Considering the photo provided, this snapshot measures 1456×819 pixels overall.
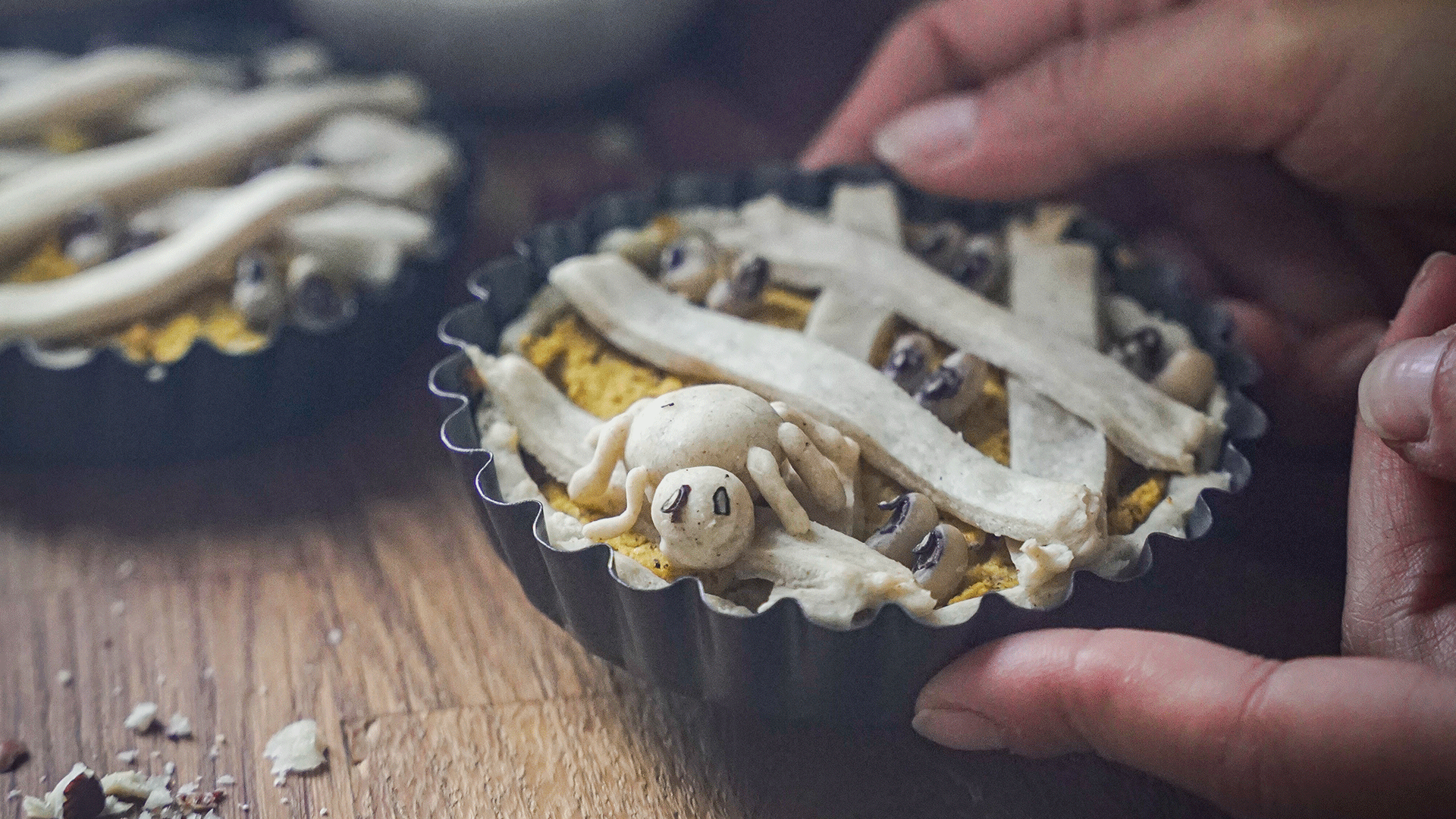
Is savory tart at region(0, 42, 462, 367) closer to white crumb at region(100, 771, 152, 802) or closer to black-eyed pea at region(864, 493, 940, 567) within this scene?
white crumb at region(100, 771, 152, 802)

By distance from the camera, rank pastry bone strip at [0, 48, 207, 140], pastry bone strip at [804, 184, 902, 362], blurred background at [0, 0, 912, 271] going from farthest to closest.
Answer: blurred background at [0, 0, 912, 271] → pastry bone strip at [0, 48, 207, 140] → pastry bone strip at [804, 184, 902, 362]

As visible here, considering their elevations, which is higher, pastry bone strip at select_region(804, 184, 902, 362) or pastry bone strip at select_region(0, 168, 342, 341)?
pastry bone strip at select_region(804, 184, 902, 362)

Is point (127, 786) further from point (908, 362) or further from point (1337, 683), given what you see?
point (1337, 683)

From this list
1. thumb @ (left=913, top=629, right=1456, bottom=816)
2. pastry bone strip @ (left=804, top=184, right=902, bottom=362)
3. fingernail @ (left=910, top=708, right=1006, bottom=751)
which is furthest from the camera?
pastry bone strip @ (left=804, top=184, right=902, bottom=362)

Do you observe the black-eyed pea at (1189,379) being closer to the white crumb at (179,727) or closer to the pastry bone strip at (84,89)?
the white crumb at (179,727)

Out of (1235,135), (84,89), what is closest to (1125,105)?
(1235,135)

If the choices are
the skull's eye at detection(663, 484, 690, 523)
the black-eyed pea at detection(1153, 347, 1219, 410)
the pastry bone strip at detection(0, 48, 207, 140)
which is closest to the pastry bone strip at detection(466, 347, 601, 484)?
the skull's eye at detection(663, 484, 690, 523)
